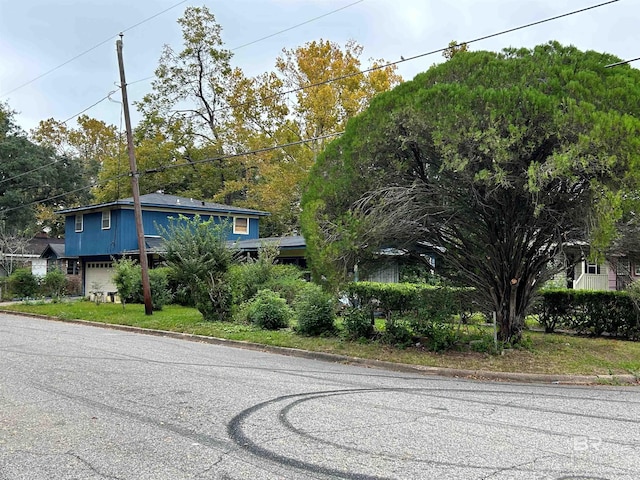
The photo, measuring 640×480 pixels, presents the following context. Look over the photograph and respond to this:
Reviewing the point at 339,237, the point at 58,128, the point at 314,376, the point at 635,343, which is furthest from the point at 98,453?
the point at 58,128

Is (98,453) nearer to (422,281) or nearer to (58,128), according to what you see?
(422,281)

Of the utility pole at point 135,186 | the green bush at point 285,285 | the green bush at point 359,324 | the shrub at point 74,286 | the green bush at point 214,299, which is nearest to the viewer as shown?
the green bush at point 359,324

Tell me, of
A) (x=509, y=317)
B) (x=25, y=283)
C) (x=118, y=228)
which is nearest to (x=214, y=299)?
(x=509, y=317)

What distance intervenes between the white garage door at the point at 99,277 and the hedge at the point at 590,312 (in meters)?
24.1

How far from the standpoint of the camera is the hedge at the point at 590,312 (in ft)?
44.2

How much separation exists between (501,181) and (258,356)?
6.30 meters

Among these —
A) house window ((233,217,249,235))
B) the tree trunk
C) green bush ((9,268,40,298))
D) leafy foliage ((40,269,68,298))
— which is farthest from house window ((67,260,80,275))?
the tree trunk

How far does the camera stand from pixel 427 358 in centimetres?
1088

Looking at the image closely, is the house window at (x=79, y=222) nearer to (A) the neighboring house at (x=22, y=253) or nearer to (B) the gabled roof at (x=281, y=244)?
(A) the neighboring house at (x=22, y=253)

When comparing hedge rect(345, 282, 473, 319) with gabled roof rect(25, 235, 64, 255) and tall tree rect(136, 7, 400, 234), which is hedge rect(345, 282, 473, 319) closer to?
tall tree rect(136, 7, 400, 234)

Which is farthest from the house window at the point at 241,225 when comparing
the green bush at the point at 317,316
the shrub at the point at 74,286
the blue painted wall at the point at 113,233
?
the green bush at the point at 317,316

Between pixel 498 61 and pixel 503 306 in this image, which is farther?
pixel 503 306

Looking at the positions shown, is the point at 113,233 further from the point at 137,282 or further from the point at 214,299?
the point at 214,299

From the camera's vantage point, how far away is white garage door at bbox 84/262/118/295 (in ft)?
105
